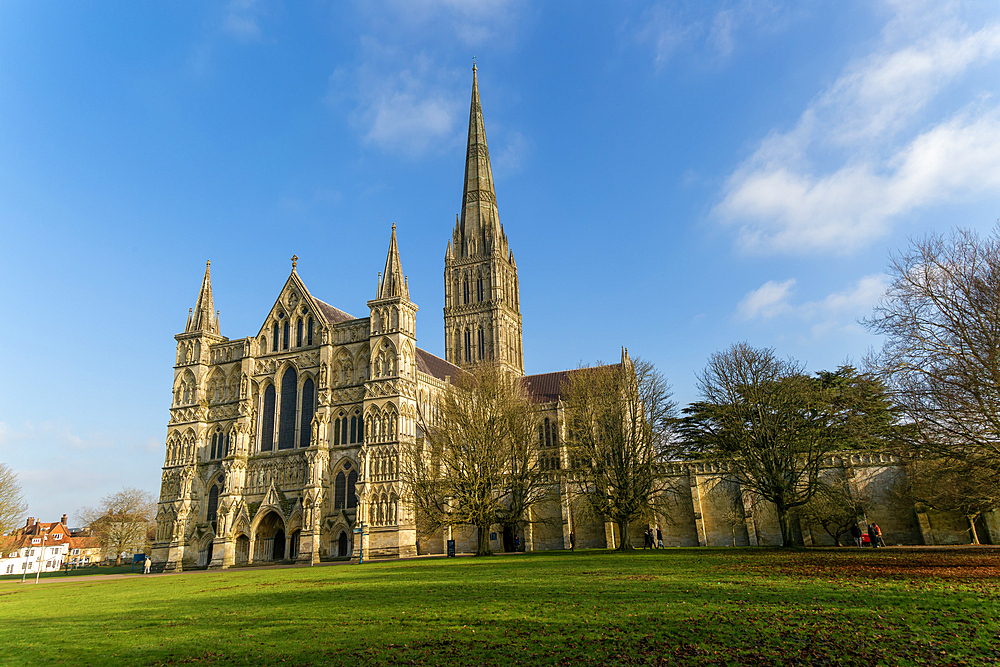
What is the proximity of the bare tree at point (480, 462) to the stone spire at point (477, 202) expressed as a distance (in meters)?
42.2

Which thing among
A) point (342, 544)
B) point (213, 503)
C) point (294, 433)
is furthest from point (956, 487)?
point (213, 503)

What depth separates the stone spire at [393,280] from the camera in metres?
47.2

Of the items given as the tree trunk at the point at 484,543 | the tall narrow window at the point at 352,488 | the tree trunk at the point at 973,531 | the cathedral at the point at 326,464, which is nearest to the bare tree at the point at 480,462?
the tree trunk at the point at 484,543

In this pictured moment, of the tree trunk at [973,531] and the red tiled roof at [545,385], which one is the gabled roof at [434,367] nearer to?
the red tiled roof at [545,385]

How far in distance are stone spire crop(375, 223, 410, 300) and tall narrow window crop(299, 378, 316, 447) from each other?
28.6ft

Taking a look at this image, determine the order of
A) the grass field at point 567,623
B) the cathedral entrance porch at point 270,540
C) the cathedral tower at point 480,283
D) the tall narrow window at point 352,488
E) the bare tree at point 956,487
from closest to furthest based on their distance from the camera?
1. the grass field at point 567,623
2. the bare tree at point 956,487
3. the tall narrow window at point 352,488
4. the cathedral entrance porch at point 270,540
5. the cathedral tower at point 480,283

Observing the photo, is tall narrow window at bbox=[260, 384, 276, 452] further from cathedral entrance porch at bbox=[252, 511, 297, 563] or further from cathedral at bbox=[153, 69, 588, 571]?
cathedral entrance porch at bbox=[252, 511, 297, 563]

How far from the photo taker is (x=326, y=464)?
45219 millimetres

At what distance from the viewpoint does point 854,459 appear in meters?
39.6

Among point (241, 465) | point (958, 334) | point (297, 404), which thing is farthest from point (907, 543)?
point (241, 465)

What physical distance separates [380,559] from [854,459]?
3051 cm

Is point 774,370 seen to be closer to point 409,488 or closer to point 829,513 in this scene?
point 829,513

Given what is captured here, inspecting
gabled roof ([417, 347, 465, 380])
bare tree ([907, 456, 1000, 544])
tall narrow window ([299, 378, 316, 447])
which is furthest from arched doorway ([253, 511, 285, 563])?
bare tree ([907, 456, 1000, 544])

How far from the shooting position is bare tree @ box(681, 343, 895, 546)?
31.6m
